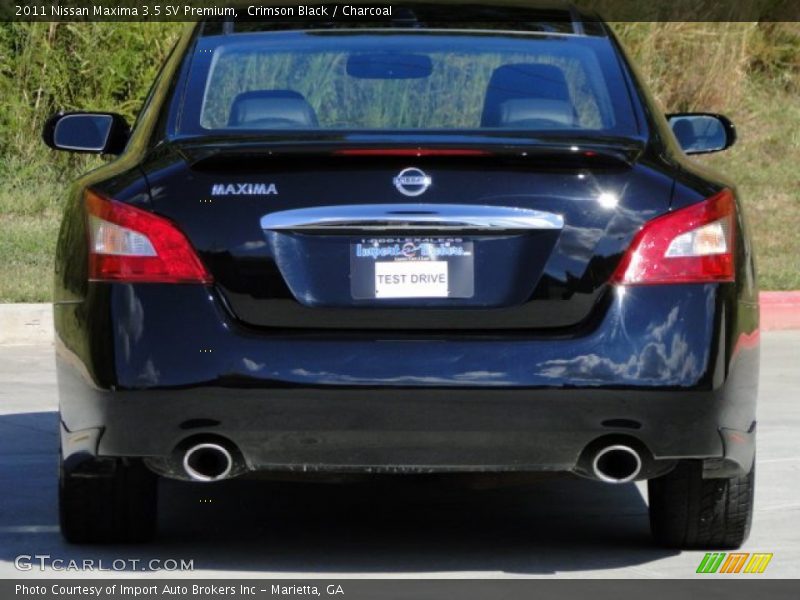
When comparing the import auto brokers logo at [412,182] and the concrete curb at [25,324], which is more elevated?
the import auto brokers logo at [412,182]

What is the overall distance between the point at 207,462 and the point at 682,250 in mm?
1351

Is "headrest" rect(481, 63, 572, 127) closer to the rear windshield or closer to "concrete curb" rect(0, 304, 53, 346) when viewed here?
the rear windshield

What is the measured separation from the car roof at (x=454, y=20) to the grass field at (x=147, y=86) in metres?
5.76

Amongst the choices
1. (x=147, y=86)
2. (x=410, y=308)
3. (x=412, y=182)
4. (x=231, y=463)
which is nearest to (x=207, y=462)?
(x=231, y=463)

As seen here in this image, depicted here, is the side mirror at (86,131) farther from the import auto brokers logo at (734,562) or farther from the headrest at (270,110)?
the import auto brokers logo at (734,562)

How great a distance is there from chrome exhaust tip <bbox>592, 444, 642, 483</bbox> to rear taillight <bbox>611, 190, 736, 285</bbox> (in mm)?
435

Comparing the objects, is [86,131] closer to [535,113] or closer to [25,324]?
[535,113]

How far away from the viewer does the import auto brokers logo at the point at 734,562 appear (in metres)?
5.49

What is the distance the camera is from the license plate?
16.3 feet

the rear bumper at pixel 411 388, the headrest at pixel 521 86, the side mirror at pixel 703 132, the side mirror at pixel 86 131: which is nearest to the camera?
the rear bumper at pixel 411 388

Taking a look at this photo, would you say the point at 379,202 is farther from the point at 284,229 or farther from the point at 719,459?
the point at 719,459

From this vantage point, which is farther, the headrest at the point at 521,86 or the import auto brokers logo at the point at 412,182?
the headrest at the point at 521,86

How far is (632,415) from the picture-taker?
4.95 m

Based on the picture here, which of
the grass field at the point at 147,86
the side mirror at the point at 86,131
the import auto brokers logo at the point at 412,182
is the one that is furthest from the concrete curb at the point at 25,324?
the import auto brokers logo at the point at 412,182
